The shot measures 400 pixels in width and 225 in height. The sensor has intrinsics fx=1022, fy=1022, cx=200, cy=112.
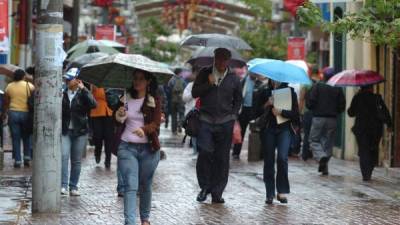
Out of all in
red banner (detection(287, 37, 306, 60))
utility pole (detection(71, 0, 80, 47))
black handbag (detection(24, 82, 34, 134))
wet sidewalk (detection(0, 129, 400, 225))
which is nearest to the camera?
wet sidewalk (detection(0, 129, 400, 225))

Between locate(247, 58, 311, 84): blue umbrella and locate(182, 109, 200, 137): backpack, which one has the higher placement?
locate(247, 58, 311, 84): blue umbrella

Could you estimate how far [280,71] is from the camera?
43.7 feet

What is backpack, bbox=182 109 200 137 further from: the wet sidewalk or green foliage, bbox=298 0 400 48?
green foliage, bbox=298 0 400 48

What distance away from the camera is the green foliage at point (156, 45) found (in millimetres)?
44344

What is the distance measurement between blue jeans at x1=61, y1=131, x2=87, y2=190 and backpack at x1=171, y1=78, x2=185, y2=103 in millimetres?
15815

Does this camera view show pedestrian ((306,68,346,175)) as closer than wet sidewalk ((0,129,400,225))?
No

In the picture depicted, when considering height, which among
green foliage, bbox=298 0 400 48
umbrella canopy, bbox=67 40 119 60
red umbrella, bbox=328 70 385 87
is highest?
green foliage, bbox=298 0 400 48

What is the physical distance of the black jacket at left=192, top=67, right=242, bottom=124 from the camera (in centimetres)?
1309

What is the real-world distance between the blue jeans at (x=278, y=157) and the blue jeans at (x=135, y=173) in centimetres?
326

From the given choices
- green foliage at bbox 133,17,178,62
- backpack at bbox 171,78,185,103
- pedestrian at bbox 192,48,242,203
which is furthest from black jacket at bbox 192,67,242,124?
green foliage at bbox 133,17,178,62

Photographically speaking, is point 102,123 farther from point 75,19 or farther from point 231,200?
point 75,19

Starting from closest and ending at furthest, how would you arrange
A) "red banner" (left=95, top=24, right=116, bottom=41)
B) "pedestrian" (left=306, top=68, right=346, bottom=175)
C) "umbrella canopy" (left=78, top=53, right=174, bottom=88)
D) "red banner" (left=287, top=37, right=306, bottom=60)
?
"umbrella canopy" (left=78, top=53, right=174, bottom=88) → "pedestrian" (left=306, top=68, right=346, bottom=175) → "red banner" (left=287, top=37, right=306, bottom=60) → "red banner" (left=95, top=24, right=116, bottom=41)

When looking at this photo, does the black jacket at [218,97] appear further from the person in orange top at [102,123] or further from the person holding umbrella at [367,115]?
the person in orange top at [102,123]

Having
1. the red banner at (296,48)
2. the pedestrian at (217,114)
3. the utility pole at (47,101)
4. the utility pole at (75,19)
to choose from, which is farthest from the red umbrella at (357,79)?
the utility pole at (75,19)
